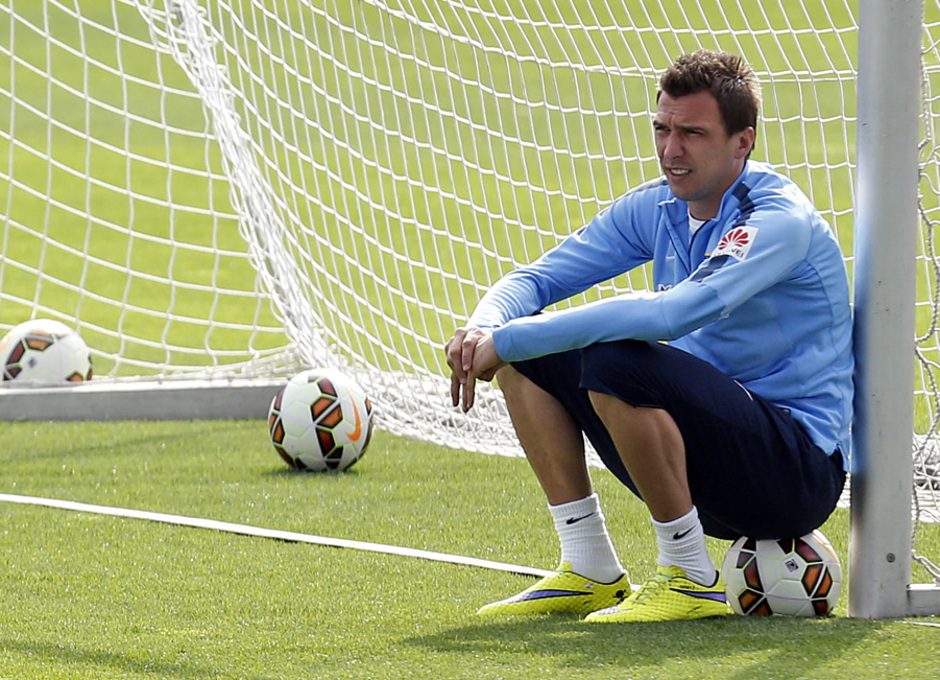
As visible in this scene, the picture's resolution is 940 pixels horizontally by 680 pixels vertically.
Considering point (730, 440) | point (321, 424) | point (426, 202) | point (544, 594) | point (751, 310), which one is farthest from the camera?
point (426, 202)

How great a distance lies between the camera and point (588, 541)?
152 inches

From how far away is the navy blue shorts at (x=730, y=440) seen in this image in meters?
3.42

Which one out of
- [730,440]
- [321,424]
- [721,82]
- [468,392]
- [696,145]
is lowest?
[321,424]

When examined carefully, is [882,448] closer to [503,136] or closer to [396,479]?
[396,479]

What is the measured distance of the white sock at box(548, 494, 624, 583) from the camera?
384cm

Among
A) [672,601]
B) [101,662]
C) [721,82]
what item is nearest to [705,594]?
[672,601]

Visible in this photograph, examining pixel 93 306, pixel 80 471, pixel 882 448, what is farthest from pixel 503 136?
pixel 93 306

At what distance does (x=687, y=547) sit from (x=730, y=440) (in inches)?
10.7

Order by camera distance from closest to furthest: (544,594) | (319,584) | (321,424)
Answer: (544,594) → (319,584) → (321,424)

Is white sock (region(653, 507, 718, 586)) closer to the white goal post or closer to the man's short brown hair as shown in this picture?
the white goal post

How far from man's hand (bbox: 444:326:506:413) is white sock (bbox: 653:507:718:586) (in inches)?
20.6

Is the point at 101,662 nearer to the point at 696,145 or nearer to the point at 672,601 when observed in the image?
the point at 672,601

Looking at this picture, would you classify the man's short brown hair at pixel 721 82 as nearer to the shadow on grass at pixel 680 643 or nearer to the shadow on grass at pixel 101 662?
the shadow on grass at pixel 680 643

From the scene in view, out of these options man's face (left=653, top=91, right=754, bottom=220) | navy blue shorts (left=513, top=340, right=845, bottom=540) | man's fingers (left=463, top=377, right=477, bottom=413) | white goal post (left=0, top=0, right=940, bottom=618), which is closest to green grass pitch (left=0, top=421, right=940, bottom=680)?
navy blue shorts (left=513, top=340, right=845, bottom=540)
